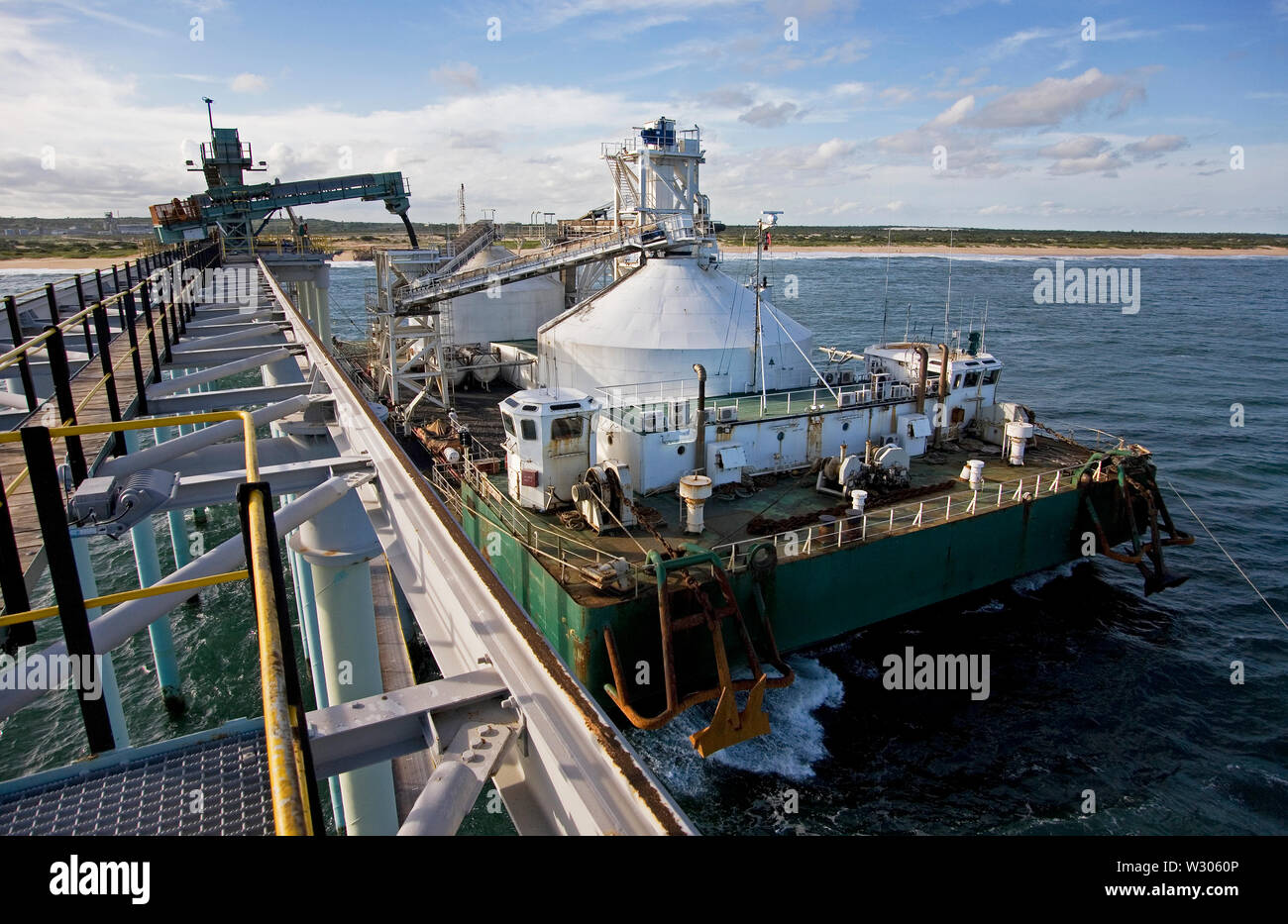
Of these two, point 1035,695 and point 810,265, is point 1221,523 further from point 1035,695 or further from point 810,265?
point 810,265

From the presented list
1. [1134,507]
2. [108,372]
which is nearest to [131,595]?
[108,372]

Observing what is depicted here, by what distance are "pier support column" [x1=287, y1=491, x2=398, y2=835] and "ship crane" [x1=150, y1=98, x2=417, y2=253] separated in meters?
41.2

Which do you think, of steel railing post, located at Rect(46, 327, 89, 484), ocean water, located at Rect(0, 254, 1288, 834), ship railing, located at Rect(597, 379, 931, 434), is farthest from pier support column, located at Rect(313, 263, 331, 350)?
steel railing post, located at Rect(46, 327, 89, 484)

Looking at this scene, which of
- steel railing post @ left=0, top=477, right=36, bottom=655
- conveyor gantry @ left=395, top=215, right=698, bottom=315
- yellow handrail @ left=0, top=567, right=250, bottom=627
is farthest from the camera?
conveyor gantry @ left=395, top=215, right=698, bottom=315

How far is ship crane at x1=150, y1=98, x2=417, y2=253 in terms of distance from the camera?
4591 cm

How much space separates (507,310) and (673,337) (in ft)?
53.5

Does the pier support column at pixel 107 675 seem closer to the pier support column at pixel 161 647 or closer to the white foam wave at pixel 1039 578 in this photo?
the pier support column at pixel 161 647

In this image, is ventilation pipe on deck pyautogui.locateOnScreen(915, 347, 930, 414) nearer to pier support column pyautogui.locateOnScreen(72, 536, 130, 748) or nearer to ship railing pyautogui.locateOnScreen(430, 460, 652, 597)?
ship railing pyautogui.locateOnScreen(430, 460, 652, 597)

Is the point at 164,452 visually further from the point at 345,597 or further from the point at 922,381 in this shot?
the point at 922,381

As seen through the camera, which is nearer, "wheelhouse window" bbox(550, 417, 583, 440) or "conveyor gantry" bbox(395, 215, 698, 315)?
"wheelhouse window" bbox(550, 417, 583, 440)

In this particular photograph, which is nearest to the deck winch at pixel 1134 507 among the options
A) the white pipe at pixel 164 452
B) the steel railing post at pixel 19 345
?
Answer: the white pipe at pixel 164 452

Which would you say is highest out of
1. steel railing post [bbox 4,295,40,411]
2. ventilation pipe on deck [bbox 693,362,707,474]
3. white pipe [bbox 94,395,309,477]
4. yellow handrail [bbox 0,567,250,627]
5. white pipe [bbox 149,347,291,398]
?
steel railing post [bbox 4,295,40,411]

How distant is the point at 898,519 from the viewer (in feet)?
66.9
